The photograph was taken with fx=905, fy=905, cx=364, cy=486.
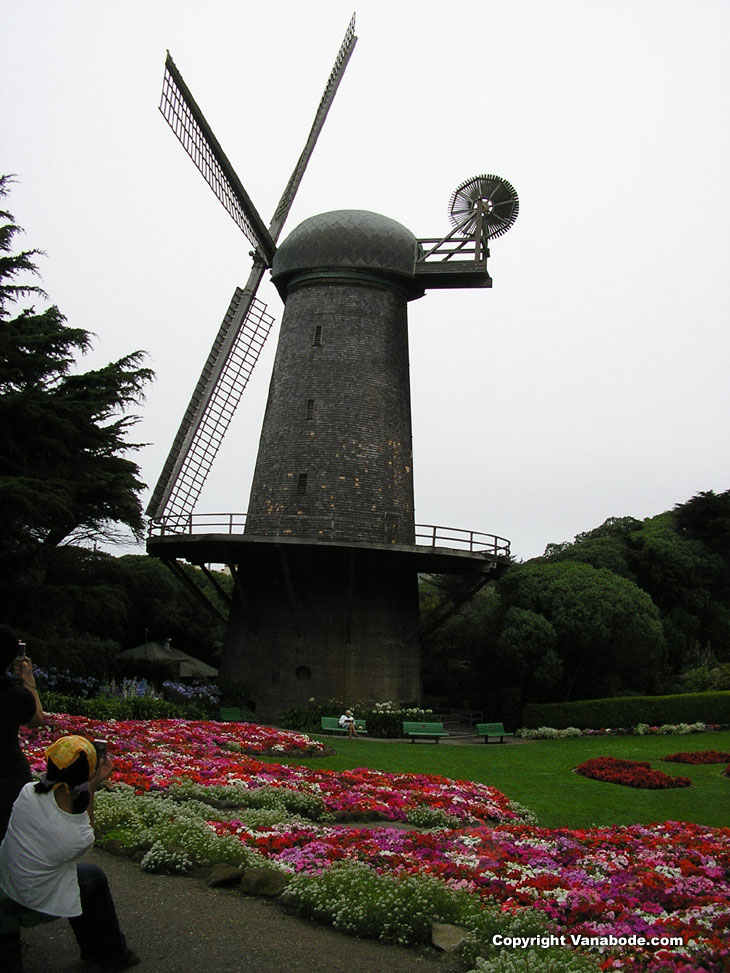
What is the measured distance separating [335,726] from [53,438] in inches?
419

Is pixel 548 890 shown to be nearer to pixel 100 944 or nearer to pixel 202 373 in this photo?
pixel 100 944

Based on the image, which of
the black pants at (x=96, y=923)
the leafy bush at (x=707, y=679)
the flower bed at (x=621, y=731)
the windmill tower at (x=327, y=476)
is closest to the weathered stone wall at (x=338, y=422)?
the windmill tower at (x=327, y=476)

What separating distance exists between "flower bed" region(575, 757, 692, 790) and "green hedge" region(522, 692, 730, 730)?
32.2ft

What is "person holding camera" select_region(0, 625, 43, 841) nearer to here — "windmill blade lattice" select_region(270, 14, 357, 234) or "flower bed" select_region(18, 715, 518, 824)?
"flower bed" select_region(18, 715, 518, 824)

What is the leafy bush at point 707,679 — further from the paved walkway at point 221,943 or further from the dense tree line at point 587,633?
the paved walkway at point 221,943

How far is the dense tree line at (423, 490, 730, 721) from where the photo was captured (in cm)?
3297

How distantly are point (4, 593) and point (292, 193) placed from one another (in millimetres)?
18863

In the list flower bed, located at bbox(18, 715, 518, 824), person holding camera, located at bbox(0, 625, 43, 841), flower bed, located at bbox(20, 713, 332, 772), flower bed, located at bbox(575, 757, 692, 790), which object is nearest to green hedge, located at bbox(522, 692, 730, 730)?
flower bed, located at bbox(575, 757, 692, 790)

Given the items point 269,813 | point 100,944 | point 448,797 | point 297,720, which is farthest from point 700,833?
point 297,720

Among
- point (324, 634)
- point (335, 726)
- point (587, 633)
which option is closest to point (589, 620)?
point (587, 633)

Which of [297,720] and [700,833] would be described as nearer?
[700,833]

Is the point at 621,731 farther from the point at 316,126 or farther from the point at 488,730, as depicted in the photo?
the point at 316,126

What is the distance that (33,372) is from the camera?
23.3 m

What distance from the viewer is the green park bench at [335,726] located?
970 inches
